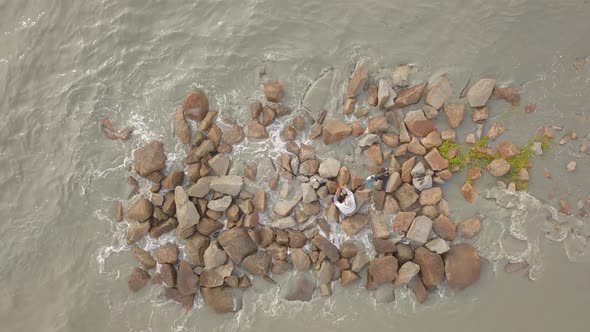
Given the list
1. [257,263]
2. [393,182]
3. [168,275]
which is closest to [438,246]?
[393,182]

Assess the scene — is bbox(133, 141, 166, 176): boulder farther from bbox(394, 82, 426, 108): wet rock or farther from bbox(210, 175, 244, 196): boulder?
bbox(394, 82, 426, 108): wet rock

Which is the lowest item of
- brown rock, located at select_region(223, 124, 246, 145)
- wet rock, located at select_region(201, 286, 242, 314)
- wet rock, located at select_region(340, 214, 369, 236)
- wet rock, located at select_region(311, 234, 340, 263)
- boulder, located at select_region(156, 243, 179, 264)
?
wet rock, located at select_region(201, 286, 242, 314)

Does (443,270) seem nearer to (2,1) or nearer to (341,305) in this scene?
(341,305)

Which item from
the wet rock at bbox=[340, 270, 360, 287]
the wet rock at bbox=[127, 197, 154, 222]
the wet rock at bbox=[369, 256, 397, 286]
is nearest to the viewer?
the wet rock at bbox=[369, 256, 397, 286]

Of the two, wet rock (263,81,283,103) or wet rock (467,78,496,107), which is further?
wet rock (263,81,283,103)

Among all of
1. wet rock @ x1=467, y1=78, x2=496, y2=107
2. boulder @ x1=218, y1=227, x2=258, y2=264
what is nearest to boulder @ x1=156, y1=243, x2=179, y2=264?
boulder @ x1=218, y1=227, x2=258, y2=264

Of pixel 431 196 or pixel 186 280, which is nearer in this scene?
pixel 431 196

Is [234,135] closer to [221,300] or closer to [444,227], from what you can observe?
[221,300]
